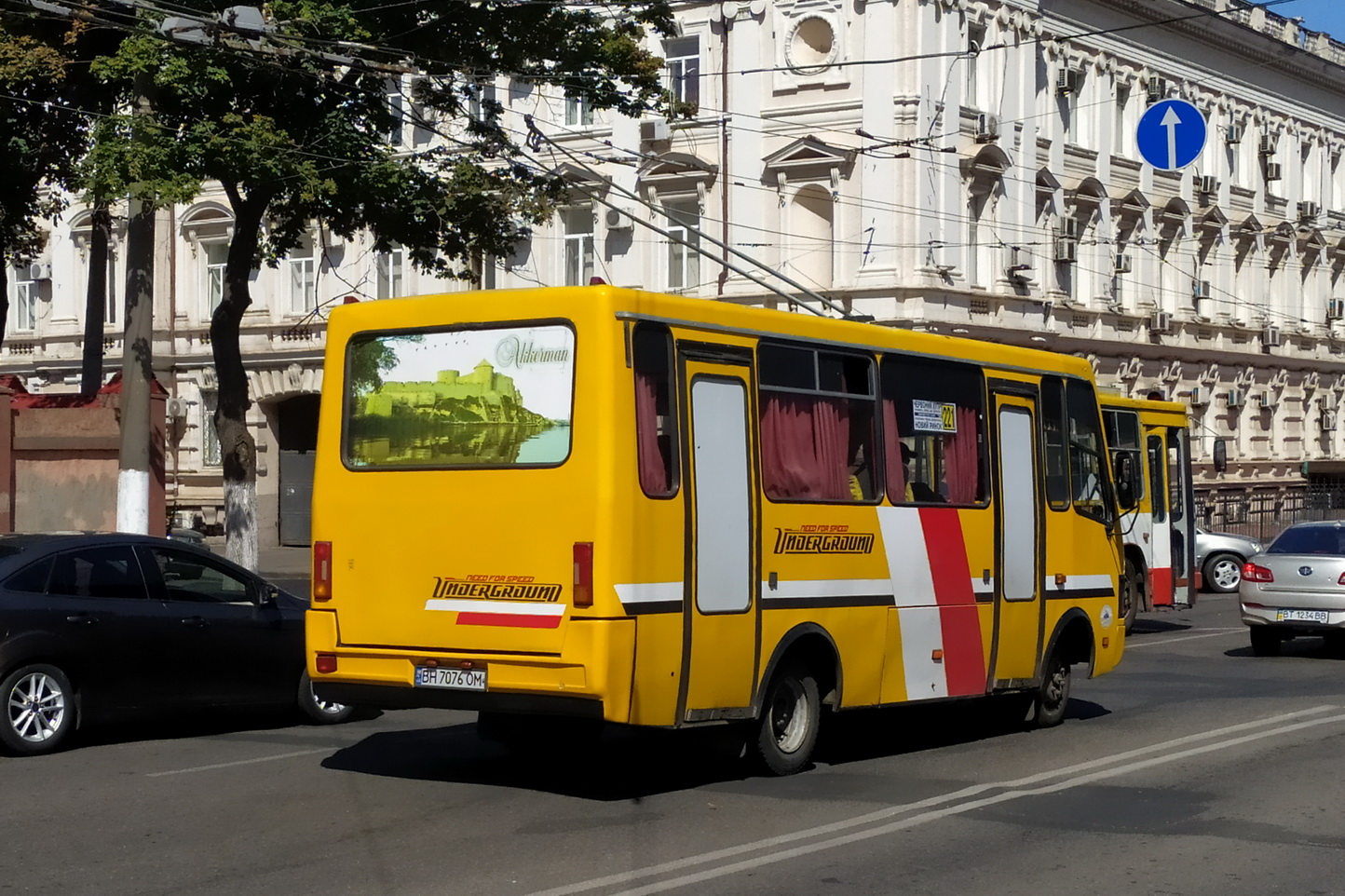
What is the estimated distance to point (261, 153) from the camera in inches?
864

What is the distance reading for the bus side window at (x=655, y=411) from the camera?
10289 mm

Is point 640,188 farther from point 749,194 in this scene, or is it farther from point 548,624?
point 548,624

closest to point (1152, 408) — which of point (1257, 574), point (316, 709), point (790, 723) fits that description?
point (1257, 574)

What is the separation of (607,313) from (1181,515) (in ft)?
57.0

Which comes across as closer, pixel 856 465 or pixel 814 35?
pixel 856 465

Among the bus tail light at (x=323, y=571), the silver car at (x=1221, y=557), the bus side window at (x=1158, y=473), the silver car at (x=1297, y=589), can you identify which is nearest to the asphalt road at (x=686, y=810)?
the bus tail light at (x=323, y=571)

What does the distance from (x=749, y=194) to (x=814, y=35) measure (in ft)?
11.3

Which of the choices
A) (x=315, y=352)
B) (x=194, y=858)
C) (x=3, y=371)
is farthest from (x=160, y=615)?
(x=3, y=371)

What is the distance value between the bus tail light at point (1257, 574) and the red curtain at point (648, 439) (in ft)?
39.5

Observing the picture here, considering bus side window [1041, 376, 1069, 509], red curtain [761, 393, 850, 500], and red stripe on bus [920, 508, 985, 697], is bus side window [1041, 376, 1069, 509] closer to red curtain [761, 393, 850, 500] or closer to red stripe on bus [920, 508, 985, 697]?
red stripe on bus [920, 508, 985, 697]

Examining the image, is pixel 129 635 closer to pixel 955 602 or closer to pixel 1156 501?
pixel 955 602

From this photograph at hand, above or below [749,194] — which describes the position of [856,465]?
below

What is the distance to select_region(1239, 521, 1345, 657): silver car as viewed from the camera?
19969 millimetres

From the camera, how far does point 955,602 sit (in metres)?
13.0
